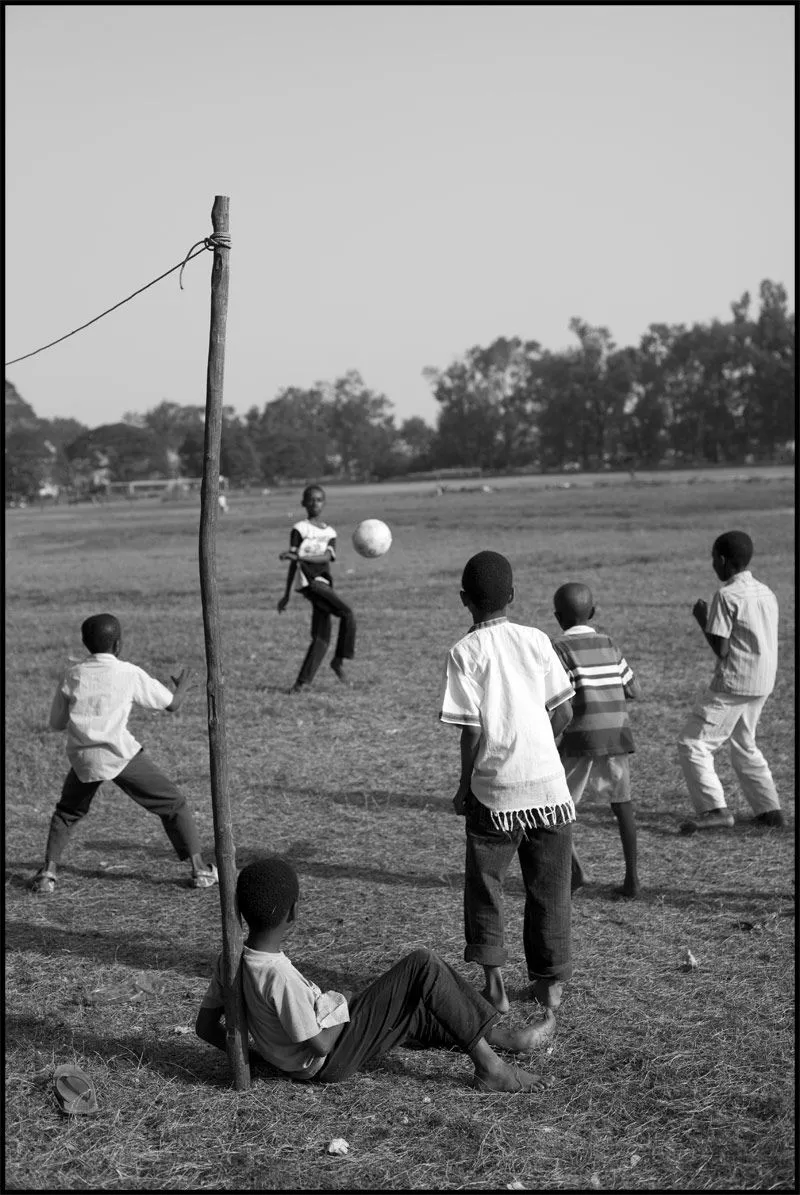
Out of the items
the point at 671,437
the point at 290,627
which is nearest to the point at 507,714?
the point at 290,627

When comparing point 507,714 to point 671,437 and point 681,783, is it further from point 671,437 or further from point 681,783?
point 671,437

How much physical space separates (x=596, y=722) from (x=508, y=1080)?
6.57 ft

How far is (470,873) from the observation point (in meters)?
4.43

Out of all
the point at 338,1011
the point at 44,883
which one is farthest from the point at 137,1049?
the point at 44,883

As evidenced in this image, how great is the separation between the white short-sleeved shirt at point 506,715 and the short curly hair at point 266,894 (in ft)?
2.57

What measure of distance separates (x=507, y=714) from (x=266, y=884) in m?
1.03

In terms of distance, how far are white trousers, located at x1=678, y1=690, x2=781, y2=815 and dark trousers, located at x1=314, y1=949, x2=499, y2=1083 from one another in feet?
10.2

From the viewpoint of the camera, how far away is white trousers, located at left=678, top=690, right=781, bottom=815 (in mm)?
6754

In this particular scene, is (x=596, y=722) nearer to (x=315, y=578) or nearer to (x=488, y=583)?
(x=488, y=583)

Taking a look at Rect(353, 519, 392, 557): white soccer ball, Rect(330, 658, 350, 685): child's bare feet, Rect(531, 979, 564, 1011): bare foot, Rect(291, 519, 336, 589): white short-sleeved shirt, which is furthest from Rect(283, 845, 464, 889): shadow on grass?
Rect(353, 519, 392, 557): white soccer ball

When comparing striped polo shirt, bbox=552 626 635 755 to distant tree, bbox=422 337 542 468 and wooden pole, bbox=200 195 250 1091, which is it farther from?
distant tree, bbox=422 337 542 468

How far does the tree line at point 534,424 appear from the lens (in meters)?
97.0

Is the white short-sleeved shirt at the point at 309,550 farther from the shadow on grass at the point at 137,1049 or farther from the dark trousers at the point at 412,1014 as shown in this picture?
the dark trousers at the point at 412,1014

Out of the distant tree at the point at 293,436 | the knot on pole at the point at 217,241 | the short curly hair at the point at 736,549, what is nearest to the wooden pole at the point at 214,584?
the knot on pole at the point at 217,241
